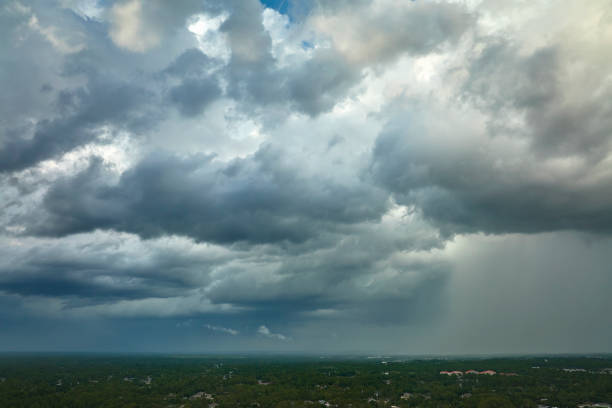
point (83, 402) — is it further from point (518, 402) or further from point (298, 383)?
point (518, 402)

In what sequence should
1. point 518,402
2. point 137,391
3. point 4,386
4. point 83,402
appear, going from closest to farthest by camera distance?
point 518,402
point 83,402
point 137,391
point 4,386

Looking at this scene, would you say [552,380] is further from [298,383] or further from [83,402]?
[83,402]

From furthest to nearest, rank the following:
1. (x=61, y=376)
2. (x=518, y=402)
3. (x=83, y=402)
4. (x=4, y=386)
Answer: (x=61, y=376), (x=4, y=386), (x=83, y=402), (x=518, y=402)

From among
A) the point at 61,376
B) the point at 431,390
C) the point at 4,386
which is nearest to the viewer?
the point at 431,390

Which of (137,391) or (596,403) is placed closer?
(596,403)

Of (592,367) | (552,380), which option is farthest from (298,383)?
(592,367)

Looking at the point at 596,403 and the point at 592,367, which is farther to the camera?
the point at 592,367

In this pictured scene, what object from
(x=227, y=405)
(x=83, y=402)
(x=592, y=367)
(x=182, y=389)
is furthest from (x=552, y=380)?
(x=83, y=402)

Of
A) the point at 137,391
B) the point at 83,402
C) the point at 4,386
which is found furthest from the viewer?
the point at 4,386
